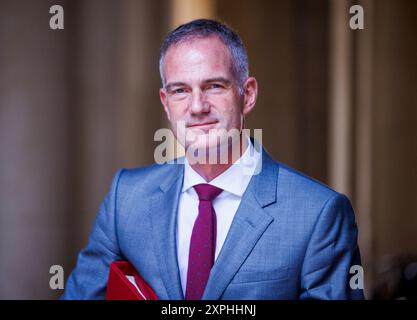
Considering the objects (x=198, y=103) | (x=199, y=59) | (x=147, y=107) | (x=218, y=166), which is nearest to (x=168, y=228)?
(x=218, y=166)

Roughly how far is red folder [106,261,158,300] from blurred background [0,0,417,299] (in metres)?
0.97

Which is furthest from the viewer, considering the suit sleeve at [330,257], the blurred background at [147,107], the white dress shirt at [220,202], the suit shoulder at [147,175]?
the blurred background at [147,107]

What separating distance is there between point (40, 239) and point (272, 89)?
127 cm

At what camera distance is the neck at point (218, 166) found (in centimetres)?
166

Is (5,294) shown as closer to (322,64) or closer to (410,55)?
(322,64)

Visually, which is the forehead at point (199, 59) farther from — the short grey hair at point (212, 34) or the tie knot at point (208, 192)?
the tie knot at point (208, 192)

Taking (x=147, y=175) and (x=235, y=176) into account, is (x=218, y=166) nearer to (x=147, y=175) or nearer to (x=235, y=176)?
(x=235, y=176)

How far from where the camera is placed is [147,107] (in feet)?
9.00

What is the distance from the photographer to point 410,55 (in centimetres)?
259

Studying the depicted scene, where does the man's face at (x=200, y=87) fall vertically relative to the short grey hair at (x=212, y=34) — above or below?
below

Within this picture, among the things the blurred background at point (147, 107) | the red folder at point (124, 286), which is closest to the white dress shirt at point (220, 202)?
the red folder at point (124, 286)

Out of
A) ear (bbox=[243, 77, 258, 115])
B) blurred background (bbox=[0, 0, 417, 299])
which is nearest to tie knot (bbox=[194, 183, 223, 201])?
ear (bbox=[243, 77, 258, 115])

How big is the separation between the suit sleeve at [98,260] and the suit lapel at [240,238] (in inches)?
12.7

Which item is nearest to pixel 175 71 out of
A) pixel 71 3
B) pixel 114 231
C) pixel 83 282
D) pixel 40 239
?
pixel 114 231
